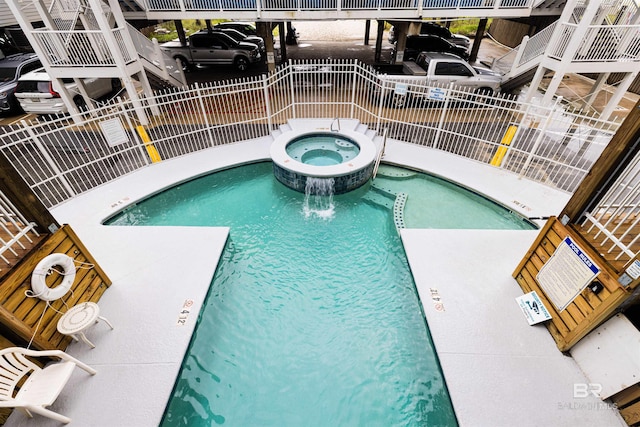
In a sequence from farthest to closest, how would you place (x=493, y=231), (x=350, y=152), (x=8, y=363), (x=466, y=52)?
(x=466, y=52)
(x=350, y=152)
(x=493, y=231)
(x=8, y=363)

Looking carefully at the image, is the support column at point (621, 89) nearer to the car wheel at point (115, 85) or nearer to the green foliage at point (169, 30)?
the car wheel at point (115, 85)

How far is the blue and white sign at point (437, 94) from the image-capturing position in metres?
7.71

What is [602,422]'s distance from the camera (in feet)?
11.5

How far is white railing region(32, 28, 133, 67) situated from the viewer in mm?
8656

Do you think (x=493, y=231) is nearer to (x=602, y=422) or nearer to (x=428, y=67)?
(x=602, y=422)

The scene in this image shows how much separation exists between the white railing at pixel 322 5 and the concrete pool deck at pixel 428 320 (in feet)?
24.0

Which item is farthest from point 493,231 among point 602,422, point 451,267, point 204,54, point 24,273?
point 204,54

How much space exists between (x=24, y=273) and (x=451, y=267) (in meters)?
6.32

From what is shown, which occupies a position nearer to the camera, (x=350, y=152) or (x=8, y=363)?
(x=8, y=363)

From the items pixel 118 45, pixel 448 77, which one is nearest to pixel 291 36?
pixel 448 77

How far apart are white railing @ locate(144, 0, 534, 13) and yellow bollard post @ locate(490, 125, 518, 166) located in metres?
5.63

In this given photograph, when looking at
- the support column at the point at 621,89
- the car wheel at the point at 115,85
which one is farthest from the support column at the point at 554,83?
the car wheel at the point at 115,85

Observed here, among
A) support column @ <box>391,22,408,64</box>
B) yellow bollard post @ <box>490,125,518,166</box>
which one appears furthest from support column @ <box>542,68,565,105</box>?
support column @ <box>391,22,408,64</box>

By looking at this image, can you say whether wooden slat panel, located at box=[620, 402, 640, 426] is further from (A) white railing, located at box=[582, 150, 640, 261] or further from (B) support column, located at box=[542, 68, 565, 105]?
(B) support column, located at box=[542, 68, 565, 105]
